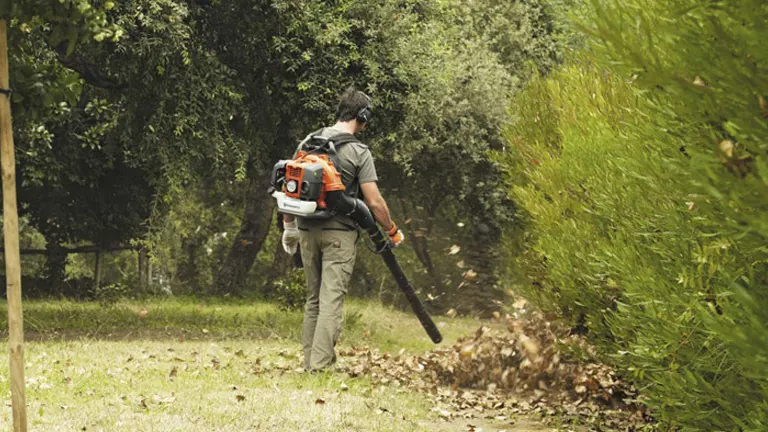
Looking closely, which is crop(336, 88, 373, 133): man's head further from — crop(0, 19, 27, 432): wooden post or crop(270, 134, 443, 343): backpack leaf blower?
crop(0, 19, 27, 432): wooden post

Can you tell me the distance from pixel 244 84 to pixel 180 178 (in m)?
1.77

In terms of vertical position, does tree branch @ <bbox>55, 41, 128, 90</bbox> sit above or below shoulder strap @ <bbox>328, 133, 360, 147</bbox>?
above

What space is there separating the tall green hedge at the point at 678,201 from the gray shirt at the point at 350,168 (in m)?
1.78

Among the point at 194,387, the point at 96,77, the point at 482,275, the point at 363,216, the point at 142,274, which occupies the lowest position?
the point at 142,274

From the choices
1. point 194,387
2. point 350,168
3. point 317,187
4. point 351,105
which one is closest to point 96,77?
point 351,105

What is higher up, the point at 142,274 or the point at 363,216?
the point at 363,216

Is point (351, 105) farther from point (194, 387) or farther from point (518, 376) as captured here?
point (518, 376)

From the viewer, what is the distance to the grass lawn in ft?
22.7

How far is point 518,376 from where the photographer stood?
10.5 m

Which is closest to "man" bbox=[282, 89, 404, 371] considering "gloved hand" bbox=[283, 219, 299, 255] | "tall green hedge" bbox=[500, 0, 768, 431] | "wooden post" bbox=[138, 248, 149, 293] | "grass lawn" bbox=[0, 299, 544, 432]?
"gloved hand" bbox=[283, 219, 299, 255]

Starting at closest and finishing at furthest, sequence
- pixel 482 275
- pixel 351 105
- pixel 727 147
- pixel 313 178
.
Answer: pixel 727 147 < pixel 313 178 < pixel 351 105 < pixel 482 275

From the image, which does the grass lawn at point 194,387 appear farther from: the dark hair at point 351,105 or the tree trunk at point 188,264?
the tree trunk at point 188,264

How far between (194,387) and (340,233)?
182cm

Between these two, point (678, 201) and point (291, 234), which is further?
point (291, 234)
